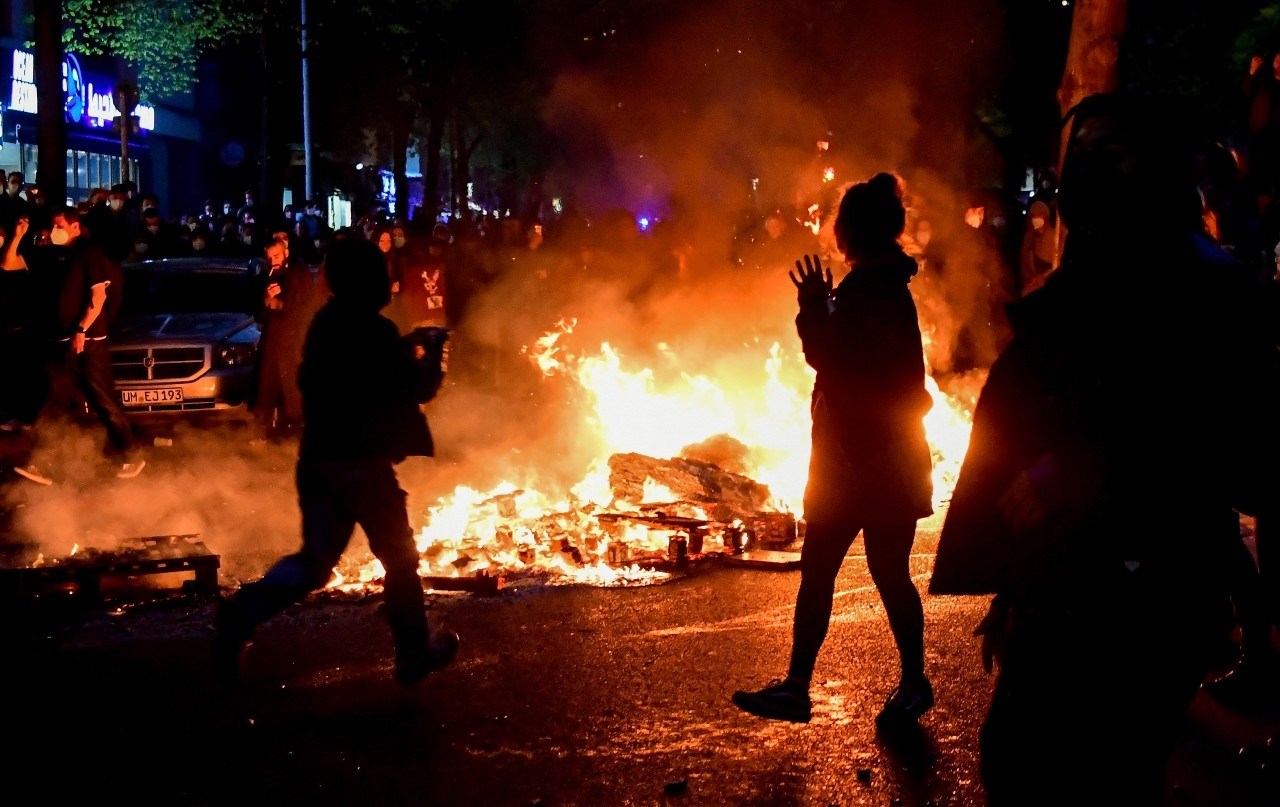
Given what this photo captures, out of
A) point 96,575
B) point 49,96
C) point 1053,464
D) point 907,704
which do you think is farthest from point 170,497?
point 49,96

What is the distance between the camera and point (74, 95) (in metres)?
30.0

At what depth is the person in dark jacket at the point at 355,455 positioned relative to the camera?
4805mm

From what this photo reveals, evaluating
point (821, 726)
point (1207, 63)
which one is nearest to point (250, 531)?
point (821, 726)

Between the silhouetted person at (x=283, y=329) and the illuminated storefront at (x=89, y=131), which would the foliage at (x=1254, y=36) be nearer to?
the silhouetted person at (x=283, y=329)

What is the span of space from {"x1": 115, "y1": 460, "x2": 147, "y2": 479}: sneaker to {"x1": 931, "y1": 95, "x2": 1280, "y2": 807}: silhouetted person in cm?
899

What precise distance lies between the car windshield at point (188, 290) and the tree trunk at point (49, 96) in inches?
145

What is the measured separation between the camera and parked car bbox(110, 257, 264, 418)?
11.7 m

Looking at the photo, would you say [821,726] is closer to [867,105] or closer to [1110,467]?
[1110,467]

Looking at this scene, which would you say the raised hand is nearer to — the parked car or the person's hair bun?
the person's hair bun

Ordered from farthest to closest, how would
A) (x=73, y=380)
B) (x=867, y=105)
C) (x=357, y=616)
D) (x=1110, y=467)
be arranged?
(x=867, y=105) → (x=73, y=380) → (x=357, y=616) → (x=1110, y=467)

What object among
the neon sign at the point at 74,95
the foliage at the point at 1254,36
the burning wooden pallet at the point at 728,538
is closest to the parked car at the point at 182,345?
the burning wooden pallet at the point at 728,538

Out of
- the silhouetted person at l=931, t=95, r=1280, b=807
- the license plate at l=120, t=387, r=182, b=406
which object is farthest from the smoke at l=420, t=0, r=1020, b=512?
the silhouetted person at l=931, t=95, r=1280, b=807

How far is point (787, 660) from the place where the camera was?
5492 mm

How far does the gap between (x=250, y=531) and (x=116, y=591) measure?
6.09 feet
